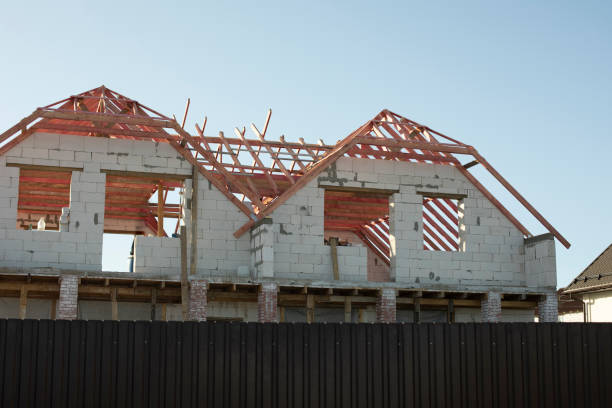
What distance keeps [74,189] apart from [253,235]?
5056 mm

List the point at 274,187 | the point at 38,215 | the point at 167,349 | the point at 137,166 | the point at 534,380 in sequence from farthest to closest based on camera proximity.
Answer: the point at 38,215, the point at 274,187, the point at 137,166, the point at 534,380, the point at 167,349

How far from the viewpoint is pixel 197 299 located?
77.3 feet

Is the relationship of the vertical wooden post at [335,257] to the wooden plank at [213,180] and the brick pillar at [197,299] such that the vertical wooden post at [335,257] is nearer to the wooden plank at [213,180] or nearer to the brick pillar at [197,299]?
the wooden plank at [213,180]

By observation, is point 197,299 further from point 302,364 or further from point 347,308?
point 302,364

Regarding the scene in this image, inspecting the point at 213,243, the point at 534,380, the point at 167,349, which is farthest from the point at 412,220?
the point at 167,349

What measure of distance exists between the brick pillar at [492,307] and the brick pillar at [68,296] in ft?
38.9

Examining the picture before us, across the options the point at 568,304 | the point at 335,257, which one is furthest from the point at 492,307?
the point at 568,304

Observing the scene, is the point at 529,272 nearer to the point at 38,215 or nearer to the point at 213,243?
the point at 213,243

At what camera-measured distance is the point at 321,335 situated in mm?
14758

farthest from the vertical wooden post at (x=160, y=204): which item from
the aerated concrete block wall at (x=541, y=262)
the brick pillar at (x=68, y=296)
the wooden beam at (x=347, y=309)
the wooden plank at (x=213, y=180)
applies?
the aerated concrete block wall at (x=541, y=262)

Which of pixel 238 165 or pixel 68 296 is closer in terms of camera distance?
pixel 68 296

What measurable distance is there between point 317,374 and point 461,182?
46.2 feet

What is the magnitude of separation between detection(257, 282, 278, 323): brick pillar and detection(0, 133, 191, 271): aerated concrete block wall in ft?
13.7

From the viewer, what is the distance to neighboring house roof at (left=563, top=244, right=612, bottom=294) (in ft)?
115
